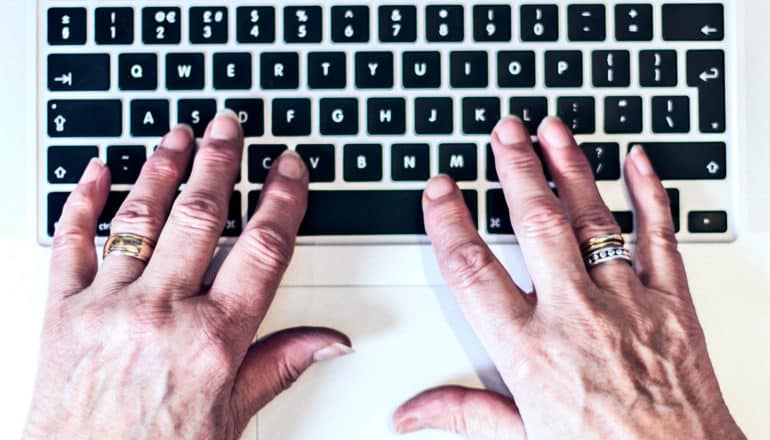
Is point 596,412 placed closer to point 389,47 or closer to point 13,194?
point 389,47

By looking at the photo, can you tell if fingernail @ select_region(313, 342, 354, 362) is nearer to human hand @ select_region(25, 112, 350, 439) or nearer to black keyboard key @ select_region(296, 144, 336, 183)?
human hand @ select_region(25, 112, 350, 439)

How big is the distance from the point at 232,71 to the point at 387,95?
0.51 feet

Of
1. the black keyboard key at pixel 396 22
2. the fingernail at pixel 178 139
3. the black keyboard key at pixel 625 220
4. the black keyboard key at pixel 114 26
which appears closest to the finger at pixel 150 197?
the fingernail at pixel 178 139

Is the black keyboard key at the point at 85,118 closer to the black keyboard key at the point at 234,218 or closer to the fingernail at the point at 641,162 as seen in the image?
the black keyboard key at the point at 234,218

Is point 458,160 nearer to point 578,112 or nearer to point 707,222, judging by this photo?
point 578,112

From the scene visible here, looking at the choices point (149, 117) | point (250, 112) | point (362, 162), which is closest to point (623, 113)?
point (362, 162)

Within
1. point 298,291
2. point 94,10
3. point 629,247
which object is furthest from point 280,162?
point 629,247

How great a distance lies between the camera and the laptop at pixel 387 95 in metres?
0.73

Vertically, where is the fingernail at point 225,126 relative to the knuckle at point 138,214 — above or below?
above

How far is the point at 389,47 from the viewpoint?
73 centimetres

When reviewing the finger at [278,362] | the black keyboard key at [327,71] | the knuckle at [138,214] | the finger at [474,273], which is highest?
the black keyboard key at [327,71]

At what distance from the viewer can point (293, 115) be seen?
73 centimetres

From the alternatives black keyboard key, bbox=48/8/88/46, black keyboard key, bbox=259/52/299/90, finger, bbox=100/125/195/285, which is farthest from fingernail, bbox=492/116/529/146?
black keyboard key, bbox=48/8/88/46

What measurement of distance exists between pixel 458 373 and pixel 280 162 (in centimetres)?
28
